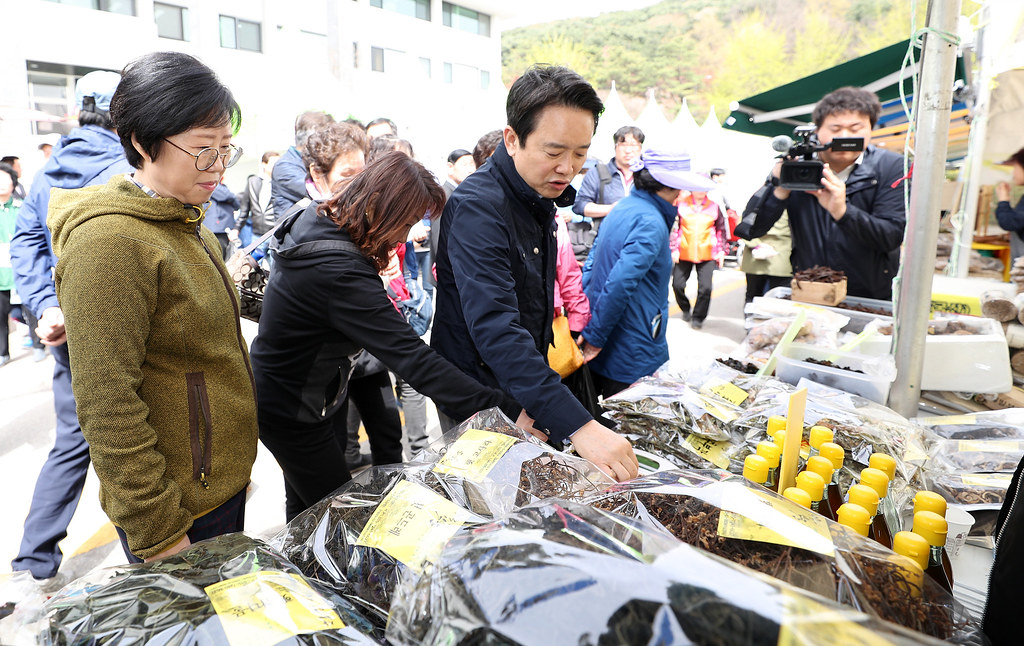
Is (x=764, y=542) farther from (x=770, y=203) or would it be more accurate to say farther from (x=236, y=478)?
(x=770, y=203)

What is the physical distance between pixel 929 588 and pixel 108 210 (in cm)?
155

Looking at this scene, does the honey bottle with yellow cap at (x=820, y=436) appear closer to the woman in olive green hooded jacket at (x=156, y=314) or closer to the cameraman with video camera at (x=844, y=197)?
the woman in olive green hooded jacket at (x=156, y=314)

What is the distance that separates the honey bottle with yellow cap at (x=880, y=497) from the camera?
1.01 meters

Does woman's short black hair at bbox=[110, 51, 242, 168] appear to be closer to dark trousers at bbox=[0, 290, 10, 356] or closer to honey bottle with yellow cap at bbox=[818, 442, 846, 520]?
honey bottle with yellow cap at bbox=[818, 442, 846, 520]

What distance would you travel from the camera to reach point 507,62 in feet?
194

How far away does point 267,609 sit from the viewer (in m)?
0.74

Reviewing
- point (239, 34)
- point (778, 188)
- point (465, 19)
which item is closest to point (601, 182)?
point (778, 188)

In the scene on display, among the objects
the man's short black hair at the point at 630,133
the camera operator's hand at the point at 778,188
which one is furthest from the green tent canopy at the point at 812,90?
the camera operator's hand at the point at 778,188

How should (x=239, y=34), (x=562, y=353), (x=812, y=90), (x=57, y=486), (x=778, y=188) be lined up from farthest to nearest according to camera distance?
1. (x=239, y=34)
2. (x=812, y=90)
3. (x=778, y=188)
4. (x=562, y=353)
5. (x=57, y=486)

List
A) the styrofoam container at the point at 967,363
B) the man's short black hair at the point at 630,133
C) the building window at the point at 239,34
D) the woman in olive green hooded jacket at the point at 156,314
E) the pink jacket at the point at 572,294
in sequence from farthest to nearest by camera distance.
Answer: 1. the building window at the point at 239,34
2. the man's short black hair at the point at 630,133
3. the pink jacket at the point at 572,294
4. the styrofoam container at the point at 967,363
5. the woman in olive green hooded jacket at the point at 156,314

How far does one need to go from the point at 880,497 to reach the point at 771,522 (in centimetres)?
34

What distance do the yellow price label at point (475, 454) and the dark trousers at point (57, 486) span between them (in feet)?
6.58

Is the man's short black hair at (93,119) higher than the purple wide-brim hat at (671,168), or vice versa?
the man's short black hair at (93,119)

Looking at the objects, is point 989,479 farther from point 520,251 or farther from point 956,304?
point 956,304
